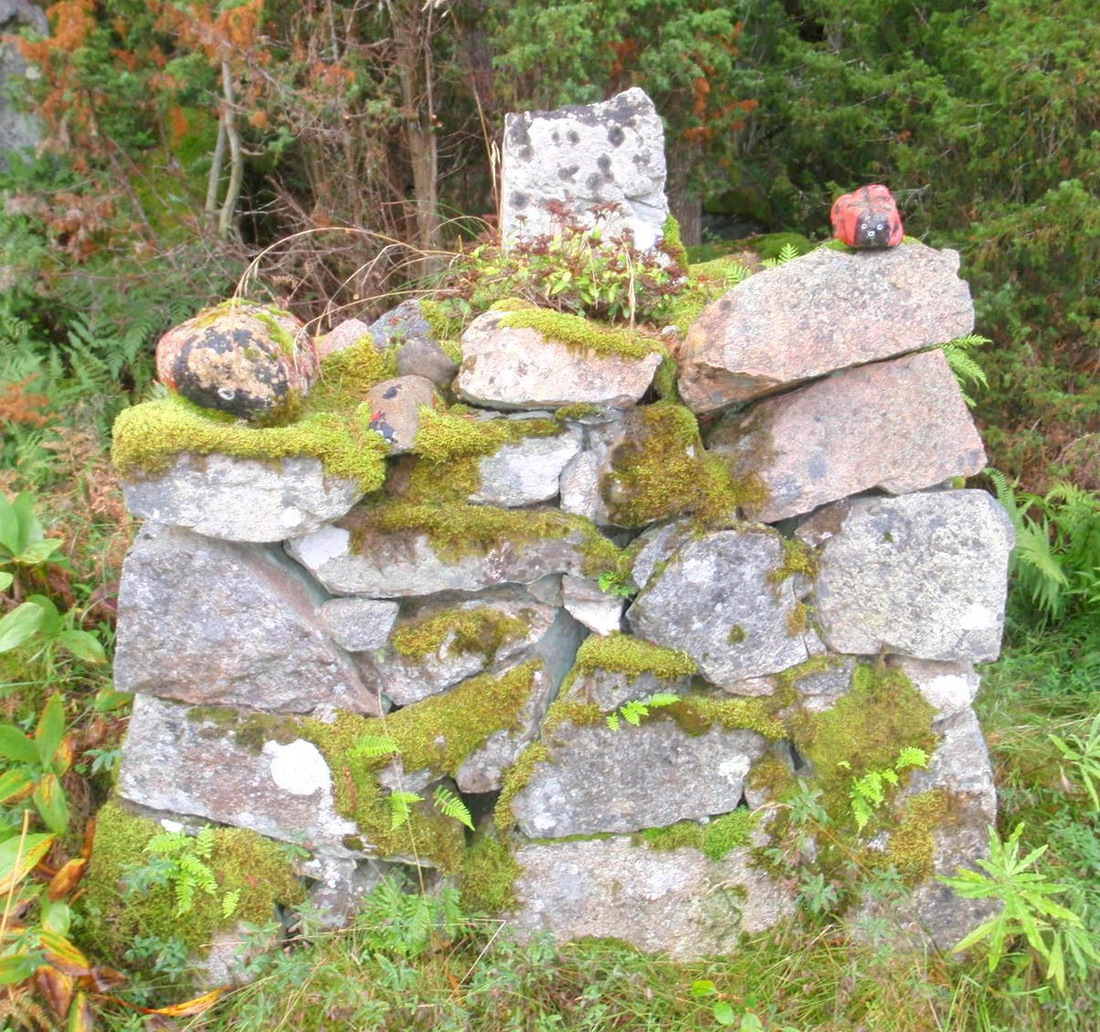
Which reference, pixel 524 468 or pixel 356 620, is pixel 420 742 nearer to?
pixel 356 620

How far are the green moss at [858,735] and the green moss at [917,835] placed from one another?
0.55 ft

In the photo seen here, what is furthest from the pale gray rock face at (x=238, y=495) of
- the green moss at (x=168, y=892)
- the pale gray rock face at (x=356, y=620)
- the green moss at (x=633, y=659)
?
the green moss at (x=168, y=892)

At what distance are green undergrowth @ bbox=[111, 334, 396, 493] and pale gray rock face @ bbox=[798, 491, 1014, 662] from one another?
1.44m

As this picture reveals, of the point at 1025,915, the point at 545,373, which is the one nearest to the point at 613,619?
the point at 545,373

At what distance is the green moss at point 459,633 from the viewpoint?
296 centimetres

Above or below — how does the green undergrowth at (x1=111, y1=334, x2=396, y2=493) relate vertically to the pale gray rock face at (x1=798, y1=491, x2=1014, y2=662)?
above

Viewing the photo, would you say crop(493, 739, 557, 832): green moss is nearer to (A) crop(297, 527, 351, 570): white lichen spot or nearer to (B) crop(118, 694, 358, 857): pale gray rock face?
(B) crop(118, 694, 358, 857): pale gray rock face

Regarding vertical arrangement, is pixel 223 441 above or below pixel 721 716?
above

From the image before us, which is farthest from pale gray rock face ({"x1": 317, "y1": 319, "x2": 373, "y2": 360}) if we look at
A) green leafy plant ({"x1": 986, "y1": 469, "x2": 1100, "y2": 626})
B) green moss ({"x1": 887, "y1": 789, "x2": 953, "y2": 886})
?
green leafy plant ({"x1": 986, "y1": 469, "x2": 1100, "y2": 626})

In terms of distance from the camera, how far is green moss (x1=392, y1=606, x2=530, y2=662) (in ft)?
9.73

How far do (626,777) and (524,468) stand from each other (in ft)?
3.53

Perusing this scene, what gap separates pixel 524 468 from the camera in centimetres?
284

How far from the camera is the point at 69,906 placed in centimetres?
300

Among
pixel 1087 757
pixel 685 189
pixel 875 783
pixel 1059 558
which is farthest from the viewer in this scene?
pixel 685 189
